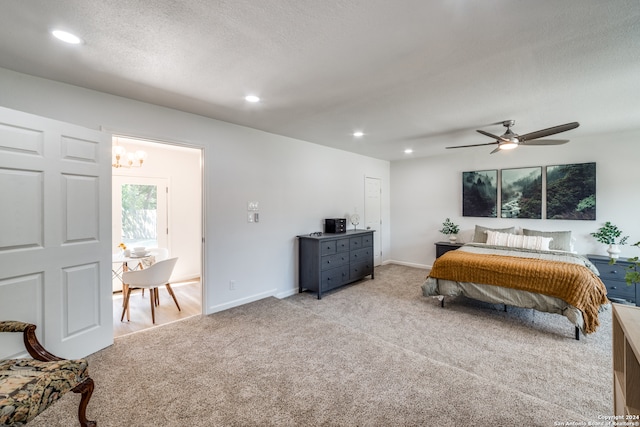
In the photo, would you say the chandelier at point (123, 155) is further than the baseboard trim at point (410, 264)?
No

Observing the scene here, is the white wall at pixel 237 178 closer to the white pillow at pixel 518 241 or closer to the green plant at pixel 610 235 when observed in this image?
the white pillow at pixel 518 241

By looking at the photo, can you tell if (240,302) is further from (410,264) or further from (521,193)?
(521,193)

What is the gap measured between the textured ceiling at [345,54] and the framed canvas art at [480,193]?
209 centimetres

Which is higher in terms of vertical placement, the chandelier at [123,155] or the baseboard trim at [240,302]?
the chandelier at [123,155]

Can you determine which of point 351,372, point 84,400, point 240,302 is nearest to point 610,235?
point 351,372

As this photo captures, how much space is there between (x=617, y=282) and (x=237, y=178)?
215 inches

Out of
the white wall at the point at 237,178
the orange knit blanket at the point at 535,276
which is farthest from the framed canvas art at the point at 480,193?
the white wall at the point at 237,178

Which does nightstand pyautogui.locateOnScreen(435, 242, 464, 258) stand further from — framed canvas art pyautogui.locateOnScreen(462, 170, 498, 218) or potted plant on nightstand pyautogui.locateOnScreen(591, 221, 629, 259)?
potted plant on nightstand pyautogui.locateOnScreen(591, 221, 629, 259)

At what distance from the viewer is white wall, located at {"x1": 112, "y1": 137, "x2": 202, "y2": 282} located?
16.5ft

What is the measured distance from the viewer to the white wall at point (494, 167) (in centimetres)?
414

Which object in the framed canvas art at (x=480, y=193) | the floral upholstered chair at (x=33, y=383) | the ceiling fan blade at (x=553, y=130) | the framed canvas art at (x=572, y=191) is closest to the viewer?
the floral upholstered chair at (x=33, y=383)

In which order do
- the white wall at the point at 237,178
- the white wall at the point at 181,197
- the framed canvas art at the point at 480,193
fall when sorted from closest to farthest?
the white wall at the point at 237,178 < the white wall at the point at 181,197 < the framed canvas art at the point at 480,193

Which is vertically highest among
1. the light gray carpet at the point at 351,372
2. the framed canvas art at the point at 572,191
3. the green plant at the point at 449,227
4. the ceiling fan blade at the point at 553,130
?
the ceiling fan blade at the point at 553,130

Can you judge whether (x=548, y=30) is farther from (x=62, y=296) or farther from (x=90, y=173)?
(x=62, y=296)
